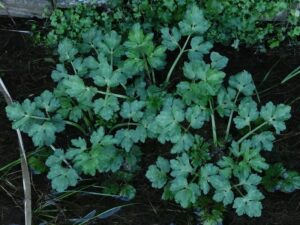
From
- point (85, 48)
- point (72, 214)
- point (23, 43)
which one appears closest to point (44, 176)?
point (72, 214)

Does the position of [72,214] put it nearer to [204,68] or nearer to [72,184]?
[72,184]

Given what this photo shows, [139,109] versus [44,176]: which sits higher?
[139,109]

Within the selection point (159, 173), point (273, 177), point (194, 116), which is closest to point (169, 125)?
point (194, 116)

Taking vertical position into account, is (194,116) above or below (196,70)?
below

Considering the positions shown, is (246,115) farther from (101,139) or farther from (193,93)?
(101,139)

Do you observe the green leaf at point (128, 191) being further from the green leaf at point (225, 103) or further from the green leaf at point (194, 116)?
the green leaf at point (225, 103)

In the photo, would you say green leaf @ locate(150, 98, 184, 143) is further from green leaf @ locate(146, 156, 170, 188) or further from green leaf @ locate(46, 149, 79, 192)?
green leaf @ locate(46, 149, 79, 192)

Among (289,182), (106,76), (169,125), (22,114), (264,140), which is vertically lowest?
(289,182)
